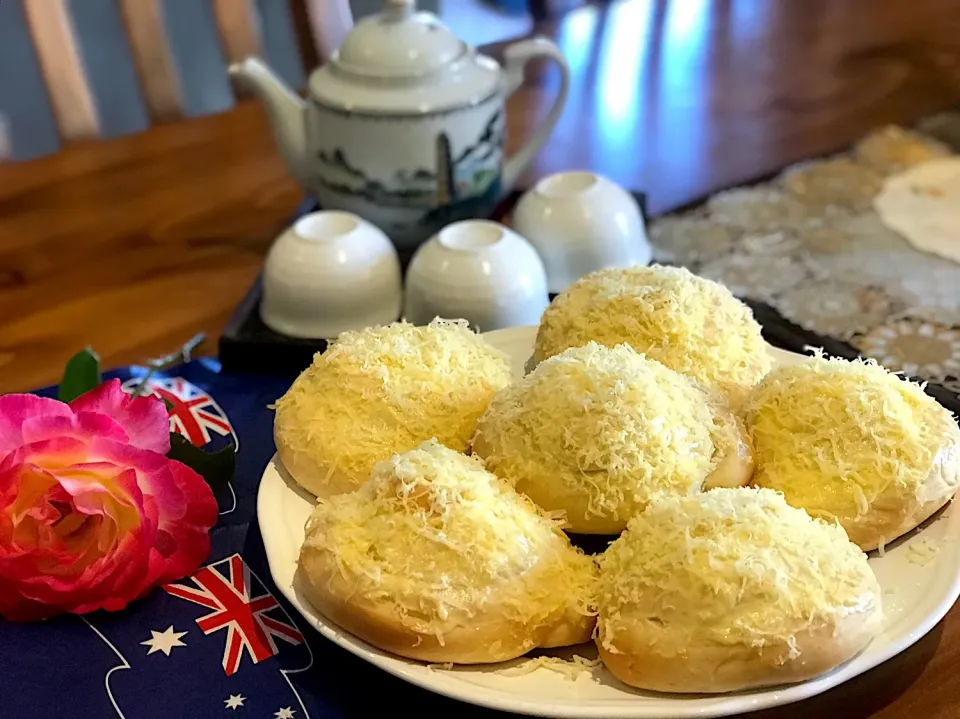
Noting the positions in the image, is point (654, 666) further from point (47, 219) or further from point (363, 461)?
point (47, 219)

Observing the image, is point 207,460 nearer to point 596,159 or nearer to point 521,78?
point 521,78

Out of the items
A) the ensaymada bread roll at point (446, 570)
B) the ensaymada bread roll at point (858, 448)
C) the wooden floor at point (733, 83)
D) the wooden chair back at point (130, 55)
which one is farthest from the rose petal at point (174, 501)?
the wooden chair back at point (130, 55)

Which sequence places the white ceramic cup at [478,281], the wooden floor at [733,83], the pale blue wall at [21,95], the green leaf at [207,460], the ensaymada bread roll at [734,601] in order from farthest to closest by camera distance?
1. the pale blue wall at [21,95]
2. the wooden floor at [733,83]
3. the white ceramic cup at [478,281]
4. the green leaf at [207,460]
5. the ensaymada bread roll at [734,601]

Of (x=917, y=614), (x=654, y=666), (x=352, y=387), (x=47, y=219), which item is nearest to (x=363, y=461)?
(x=352, y=387)

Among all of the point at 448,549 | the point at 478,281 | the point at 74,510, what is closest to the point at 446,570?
the point at 448,549

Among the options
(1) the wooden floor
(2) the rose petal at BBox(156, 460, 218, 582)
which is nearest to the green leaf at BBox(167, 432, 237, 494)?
(2) the rose petal at BBox(156, 460, 218, 582)

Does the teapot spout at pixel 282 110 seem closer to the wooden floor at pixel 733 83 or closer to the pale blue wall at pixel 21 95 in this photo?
the wooden floor at pixel 733 83
